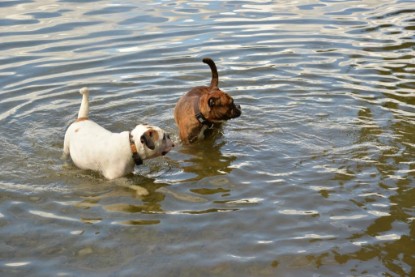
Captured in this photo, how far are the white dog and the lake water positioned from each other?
0.67ft

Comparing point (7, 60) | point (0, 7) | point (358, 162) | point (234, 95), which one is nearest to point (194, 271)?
point (358, 162)

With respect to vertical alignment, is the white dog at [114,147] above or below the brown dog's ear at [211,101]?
below

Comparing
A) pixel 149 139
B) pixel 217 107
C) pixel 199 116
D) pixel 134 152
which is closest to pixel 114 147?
pixel 134 152

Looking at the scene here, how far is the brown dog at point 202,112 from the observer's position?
865 centimetres

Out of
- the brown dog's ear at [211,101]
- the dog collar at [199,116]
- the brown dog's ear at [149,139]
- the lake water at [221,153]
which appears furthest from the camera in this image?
the dog collar at [199,116]

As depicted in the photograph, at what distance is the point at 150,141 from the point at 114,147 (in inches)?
19.6

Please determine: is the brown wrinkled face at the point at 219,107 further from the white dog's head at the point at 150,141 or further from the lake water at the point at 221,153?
the white dog's head at the point at 150,141

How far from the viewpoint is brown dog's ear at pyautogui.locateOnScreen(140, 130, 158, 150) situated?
7098 mm

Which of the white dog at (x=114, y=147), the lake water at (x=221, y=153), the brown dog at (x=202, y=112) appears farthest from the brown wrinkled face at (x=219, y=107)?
the white dog at (x=114, y=147)

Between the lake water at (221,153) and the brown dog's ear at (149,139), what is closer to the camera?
the lake water at (221,153)

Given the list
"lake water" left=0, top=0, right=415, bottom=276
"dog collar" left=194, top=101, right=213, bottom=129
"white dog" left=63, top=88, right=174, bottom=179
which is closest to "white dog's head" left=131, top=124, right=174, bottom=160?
"white dog" left=63, top=88, right=174, bottom=179

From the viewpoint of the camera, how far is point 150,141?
711cm

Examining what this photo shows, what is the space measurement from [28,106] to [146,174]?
11.1 ft

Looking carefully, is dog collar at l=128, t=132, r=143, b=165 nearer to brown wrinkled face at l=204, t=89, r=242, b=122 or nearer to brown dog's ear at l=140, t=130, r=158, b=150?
brown dog's ear at l=140, t=130, r=158, b=150
